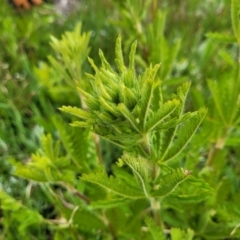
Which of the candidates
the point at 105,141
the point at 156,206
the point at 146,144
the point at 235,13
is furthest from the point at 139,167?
the point at 105,141

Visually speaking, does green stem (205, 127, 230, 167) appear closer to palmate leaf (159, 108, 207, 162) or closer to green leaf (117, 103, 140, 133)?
palmate leaf (159, 108, 207, 162)

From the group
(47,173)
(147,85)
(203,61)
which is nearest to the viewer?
(147,85)

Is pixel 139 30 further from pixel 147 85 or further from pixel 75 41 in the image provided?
pixel 147 85

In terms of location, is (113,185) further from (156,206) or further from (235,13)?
(235,13)

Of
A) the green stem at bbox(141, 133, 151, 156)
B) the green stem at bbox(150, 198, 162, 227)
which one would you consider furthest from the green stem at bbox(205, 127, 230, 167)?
the green stem at bbox(141, 133, 151, 156)

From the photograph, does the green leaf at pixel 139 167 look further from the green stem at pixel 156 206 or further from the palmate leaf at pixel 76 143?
the palmate leaf at pixel 76 143

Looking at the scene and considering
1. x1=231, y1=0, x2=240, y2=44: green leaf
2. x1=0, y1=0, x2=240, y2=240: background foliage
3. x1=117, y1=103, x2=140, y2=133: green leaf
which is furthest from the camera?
x1=0, y1=0, x2=240, y2=240: background foliage

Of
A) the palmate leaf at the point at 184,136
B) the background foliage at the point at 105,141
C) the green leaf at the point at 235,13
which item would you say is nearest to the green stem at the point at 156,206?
the background foliage at the point at 105,141

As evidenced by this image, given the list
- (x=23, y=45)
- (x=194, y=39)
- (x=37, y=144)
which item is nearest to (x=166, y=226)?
(x=37, y=144)
